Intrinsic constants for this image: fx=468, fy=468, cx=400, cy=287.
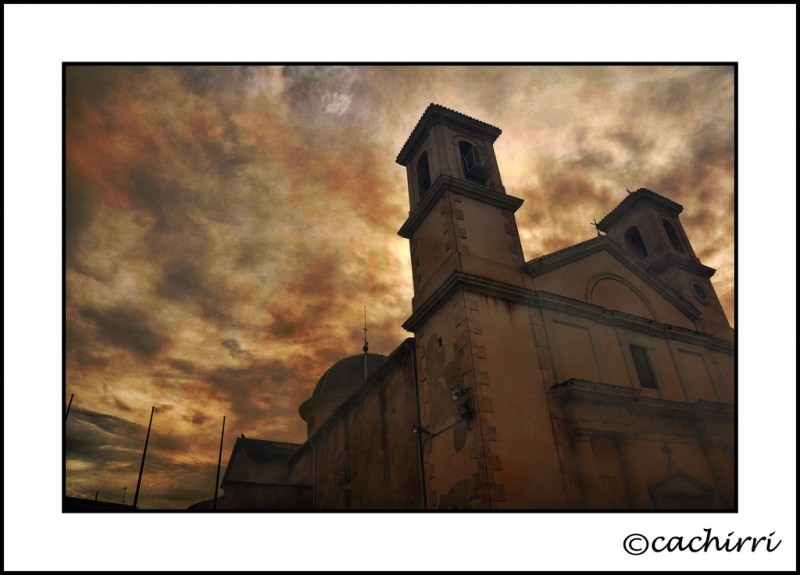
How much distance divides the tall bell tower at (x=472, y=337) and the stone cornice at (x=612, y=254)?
0.66m

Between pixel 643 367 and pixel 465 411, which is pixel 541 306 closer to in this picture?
pixel 643 367

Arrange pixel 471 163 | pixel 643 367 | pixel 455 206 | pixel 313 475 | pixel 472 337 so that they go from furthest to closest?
pixel 313 475 < pixel 471 163 < pixel 643 367 < pixel 455 206 < pixel 472 337

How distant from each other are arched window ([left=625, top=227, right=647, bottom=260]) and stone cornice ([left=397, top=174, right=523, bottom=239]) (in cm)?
996

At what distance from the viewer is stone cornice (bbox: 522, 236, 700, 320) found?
14598mm

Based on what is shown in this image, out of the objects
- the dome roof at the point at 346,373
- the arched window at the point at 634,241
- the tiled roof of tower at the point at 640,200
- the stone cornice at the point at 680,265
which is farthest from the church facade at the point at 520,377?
the dome roof at the point at 346,373

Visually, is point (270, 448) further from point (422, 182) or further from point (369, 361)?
point (422, 182)

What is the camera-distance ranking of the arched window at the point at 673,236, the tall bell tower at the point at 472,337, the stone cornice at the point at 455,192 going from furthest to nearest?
the arched window at the point at 673,236 < the stone cornice at the point at 455,192 < the tall bell tower at the point at 472,337

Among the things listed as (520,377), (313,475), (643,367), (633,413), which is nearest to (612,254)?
(643,367)

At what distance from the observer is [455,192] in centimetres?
1496

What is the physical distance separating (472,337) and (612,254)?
8431 mm

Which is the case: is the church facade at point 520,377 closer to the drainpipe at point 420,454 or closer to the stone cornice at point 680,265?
the drainpipe at point 420,454

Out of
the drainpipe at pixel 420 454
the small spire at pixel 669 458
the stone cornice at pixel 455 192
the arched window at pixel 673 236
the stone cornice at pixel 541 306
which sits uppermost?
the arched window at pixel 673 236

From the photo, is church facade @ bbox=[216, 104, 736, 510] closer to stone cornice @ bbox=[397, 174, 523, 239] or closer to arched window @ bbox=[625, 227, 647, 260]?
stone cornice @ bbox=[397, 174, 523, 239]

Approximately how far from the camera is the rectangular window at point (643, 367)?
48.1 ft
